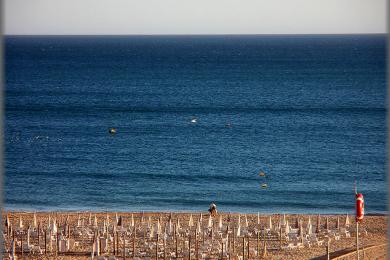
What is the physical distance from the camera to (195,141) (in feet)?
221

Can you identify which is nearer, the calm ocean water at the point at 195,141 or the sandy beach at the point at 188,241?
the sandy beach at the point at 188,241

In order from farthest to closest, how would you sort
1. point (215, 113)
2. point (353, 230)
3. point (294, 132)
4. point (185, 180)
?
point (215, 113), point (294, 132), point (185, 180), point (353, 230)

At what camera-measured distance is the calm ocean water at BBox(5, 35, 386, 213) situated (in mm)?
45062

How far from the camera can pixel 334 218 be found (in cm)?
3366

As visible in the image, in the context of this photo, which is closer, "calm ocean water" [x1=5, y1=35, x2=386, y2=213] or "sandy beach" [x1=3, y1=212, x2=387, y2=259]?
"sandy beach" [x1=3, y1=212, x2=387, y2=259]

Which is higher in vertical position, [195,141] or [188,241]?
[195,141]

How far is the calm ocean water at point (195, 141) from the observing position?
45062 mm

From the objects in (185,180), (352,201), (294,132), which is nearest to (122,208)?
(185,180)

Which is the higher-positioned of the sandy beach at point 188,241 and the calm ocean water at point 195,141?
the calm ocean water at point 195,141

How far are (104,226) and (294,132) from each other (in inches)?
1824

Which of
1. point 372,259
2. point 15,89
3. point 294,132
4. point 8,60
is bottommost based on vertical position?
point 372,259

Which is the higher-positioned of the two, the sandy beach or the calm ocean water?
the calm ocean water

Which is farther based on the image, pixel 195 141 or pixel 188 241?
pixel 195 141

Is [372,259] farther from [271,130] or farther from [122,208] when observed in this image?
[271,130]
